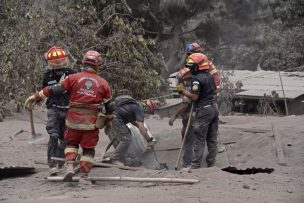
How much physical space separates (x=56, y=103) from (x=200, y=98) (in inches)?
86.5

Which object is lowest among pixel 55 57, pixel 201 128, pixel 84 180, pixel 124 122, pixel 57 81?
pixel 84 180

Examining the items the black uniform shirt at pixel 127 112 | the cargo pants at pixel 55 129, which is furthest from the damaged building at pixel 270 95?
the cargo pants at pixel 55 129

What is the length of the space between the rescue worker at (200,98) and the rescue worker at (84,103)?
1753 mm

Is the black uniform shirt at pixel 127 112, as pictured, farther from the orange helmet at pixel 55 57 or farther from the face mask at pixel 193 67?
the orange helmet at pixel 55 57

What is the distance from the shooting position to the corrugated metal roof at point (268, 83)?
2072 centimetres

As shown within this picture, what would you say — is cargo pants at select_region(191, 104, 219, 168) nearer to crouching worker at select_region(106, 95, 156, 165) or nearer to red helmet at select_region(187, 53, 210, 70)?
red helmet at select_region(187, 53, 210, 70)

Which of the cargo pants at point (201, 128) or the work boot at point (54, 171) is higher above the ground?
the cargo pants at point (201, 128)

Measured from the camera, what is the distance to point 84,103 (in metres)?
7.27

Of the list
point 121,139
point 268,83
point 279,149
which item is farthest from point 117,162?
point 268,83

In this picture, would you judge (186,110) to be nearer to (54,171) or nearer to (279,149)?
(279,149)

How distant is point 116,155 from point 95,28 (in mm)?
7584

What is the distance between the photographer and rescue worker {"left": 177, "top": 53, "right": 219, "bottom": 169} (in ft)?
28.6

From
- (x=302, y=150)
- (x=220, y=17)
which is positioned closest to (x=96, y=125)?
(x=302, y=150)

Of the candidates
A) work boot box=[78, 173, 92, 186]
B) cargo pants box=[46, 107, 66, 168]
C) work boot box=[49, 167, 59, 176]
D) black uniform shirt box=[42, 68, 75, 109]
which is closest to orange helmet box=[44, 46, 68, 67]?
black uniform shirt box=[42, 68, 75, 109]
